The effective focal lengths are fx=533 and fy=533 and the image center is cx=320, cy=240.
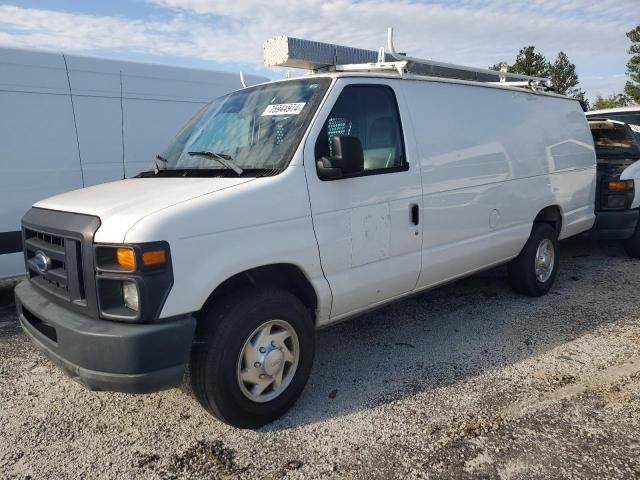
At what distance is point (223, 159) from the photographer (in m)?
3.44

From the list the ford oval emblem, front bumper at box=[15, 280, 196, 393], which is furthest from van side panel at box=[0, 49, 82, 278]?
front bumper at box=[15, 280, 196, 393]

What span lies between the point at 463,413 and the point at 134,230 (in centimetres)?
222

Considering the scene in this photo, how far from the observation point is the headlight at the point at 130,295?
2691mm

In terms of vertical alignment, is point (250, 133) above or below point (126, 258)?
above

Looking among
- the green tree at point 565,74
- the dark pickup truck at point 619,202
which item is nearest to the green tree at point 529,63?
the green tree at point 565,74

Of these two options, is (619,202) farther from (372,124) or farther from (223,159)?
(223,159)

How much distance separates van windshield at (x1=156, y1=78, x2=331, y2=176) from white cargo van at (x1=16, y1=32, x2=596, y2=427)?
0.01 m

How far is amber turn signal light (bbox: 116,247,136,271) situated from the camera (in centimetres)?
262

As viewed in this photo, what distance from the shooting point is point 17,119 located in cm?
556

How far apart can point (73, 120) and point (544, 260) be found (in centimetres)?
537

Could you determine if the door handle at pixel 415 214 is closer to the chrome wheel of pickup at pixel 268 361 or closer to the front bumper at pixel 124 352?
the chrome wheel of pickup at pixel 268 361

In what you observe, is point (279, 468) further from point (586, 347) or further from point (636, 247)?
point (636, 247)

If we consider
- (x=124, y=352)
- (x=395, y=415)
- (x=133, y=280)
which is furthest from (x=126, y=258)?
(x=395, y=415)

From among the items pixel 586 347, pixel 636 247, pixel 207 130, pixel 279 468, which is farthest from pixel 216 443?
pixel 636 247
